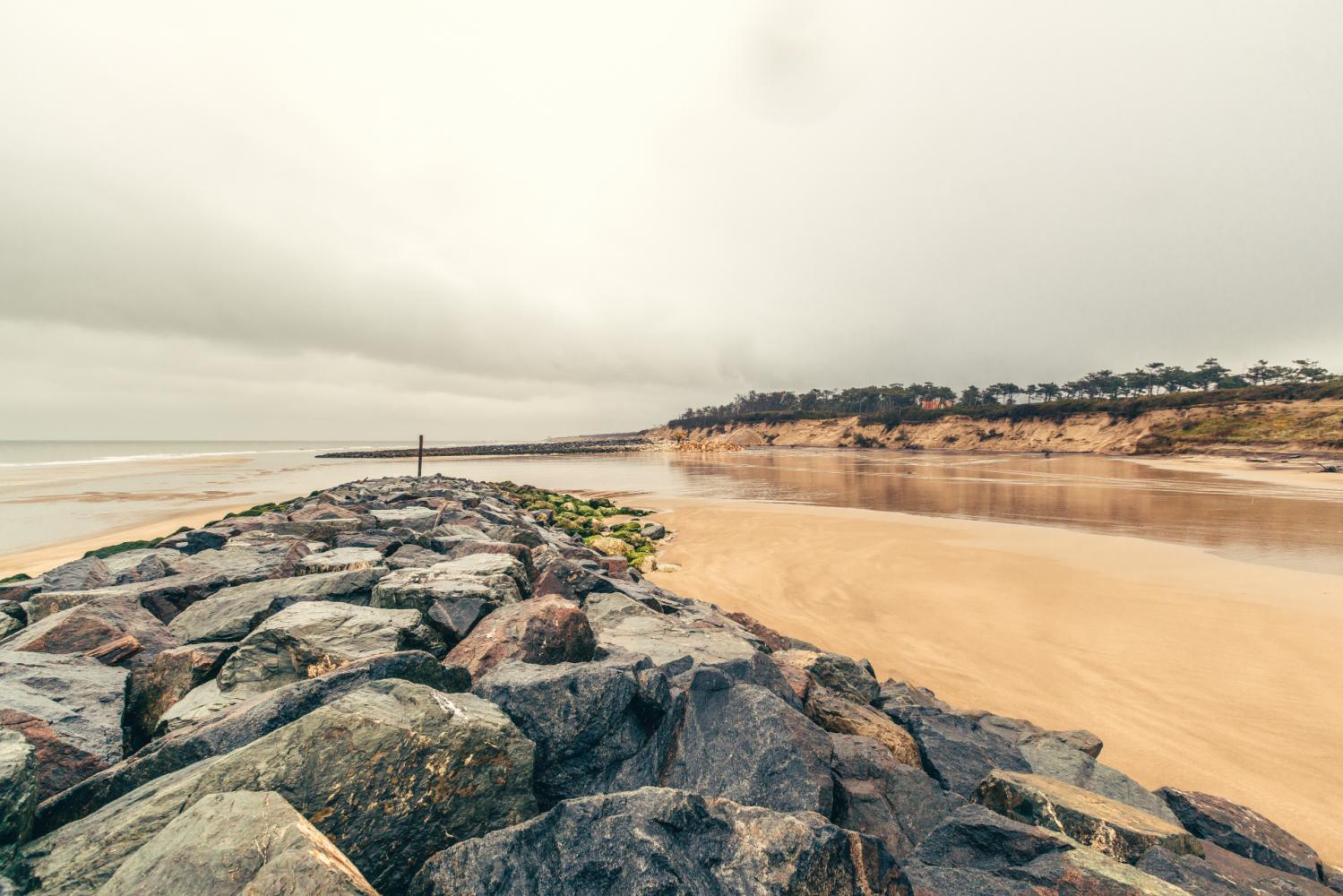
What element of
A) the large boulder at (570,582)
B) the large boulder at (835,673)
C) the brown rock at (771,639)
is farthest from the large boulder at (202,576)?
the large boulder at (835,673)

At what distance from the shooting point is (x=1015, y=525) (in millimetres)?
16391

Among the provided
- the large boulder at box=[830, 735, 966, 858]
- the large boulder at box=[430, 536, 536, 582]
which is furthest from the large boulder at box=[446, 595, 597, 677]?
the large boulder at box=[430, 536, 536, 582]

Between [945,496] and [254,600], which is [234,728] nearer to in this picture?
[254,600]

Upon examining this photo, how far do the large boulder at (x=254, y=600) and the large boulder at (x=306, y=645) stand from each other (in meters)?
0.95

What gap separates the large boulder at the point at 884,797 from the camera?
120 inches

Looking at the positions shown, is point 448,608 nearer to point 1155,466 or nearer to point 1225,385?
point 1155,466

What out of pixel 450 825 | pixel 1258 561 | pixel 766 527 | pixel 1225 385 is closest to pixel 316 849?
pixel 450 825

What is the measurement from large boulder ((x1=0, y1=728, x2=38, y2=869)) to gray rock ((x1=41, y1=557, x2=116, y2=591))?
5.59m

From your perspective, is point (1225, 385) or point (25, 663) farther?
point (1225, 385)

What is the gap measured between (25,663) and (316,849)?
3.94 metres

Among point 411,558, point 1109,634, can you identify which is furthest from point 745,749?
point 1109,634

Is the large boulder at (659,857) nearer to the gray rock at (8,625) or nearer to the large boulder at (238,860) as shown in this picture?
the large boulder at (238,860)

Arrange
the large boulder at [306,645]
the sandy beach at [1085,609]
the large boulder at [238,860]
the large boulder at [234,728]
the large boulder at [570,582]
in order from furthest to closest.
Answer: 1. the large boulder at [570,582]
2. the sandy beach at [1085,609]
3. the large boulder at [306,645]
4. the large boulder at [234,728]
5. the large boulder at [238,860]

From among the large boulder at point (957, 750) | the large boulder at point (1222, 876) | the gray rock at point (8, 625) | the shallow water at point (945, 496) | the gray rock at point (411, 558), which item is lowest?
the shallow water at point (945, 496)
